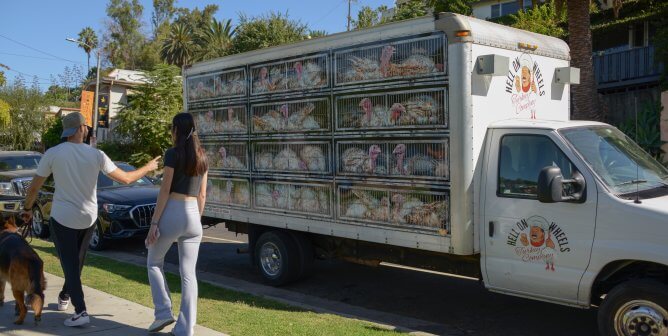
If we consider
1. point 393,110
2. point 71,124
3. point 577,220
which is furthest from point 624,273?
point 71,124

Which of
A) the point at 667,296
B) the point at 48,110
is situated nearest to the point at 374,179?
the point at 667,296

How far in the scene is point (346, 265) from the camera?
385 inches

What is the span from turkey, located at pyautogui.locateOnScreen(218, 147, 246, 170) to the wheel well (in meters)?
4.86

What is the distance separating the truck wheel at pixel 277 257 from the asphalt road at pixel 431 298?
250 millimetres

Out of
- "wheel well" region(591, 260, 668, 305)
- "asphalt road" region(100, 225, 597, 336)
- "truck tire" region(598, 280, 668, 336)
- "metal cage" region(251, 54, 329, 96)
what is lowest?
"asphalt road" region(100, 225, 597, 336)

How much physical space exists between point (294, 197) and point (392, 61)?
2205 mm

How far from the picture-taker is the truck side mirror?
516cm

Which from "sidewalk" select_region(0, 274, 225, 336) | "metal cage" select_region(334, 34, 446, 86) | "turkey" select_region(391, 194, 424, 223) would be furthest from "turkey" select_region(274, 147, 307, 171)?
"sidewalk" select_region(0, 274, 225, 336)

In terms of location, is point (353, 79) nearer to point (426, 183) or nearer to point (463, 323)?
point (426, 183)

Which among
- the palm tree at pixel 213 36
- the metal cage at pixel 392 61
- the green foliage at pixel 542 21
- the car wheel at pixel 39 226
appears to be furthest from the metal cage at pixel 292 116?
the palm tree at pixel 213 36

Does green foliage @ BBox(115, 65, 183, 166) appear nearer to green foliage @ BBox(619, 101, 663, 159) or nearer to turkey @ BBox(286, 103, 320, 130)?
green foliage @ BBox(619, 101, 663, 159)

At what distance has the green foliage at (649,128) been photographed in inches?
558

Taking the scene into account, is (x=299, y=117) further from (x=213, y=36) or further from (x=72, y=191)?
(x=213, y=36)

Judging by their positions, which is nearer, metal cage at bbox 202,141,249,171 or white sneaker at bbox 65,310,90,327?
white sneaker at bbox 65,310,90,327
